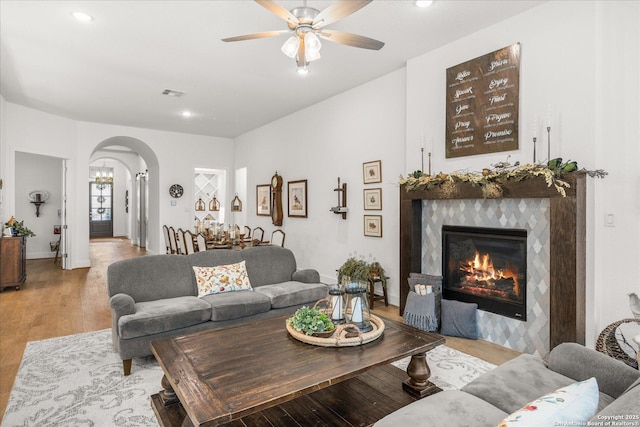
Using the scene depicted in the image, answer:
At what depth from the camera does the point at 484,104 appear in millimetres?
3641

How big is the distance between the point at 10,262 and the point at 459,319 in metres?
6.59

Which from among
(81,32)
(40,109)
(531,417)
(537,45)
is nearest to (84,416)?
(531,417)

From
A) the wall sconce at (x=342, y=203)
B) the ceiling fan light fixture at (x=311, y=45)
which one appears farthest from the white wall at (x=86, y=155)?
the ceiling fan light fixture at (x=311, y=45)

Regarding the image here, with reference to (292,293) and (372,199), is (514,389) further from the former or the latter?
(372,199)

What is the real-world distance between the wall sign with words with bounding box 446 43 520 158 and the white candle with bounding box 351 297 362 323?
218 centimetres

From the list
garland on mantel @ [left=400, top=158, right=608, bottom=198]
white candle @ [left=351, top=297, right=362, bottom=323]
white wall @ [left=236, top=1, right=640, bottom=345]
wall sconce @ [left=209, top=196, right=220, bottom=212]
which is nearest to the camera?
white candle @ [left=351, top=297, right=362, bottom=323]

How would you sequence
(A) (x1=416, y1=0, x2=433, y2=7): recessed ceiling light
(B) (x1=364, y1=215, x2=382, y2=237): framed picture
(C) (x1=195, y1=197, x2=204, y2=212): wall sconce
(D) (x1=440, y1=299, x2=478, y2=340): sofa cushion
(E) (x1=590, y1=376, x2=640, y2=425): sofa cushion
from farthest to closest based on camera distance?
1. (C) (x1=195, y1=197, x2=204, y2=212): wall sconce
2. (B) (x1=364, y1=215, x2=382, y2=237): framed picture
3. (D) (x1=440, y1=299, x2=478, y2=340): sofa cushion
4. (A) (x1=416, y1=0, x2=433, y2=7): recessed ceiling light
5. (E) (x1=590, y1=376, x2=640, y2=425): sofa cushion

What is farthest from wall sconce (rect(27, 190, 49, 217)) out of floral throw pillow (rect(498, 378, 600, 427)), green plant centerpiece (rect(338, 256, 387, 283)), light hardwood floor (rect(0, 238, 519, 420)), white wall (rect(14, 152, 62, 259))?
floral throw pillow (rect(498, 378, 600, 427))

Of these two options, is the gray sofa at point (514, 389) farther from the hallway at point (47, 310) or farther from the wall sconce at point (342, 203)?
the wall sconce at point (342, 203)

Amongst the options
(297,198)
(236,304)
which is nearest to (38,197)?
(297,198)

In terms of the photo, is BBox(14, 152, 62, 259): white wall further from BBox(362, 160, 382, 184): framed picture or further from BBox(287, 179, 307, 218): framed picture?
BBox(362, 160, 382, 184): framed picture

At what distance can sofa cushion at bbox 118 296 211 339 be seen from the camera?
2.90 meters

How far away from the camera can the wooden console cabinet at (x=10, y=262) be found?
18.4 ft

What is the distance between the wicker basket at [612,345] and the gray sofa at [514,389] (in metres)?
0.63
